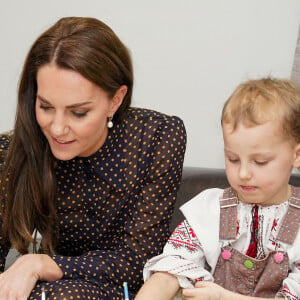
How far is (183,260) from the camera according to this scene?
1607 mm

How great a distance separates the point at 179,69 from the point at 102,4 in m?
0.44

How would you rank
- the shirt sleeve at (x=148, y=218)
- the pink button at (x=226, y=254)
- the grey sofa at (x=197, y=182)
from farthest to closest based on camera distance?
the grey sofa at (x=197, y=182)
the shirt sleeve at (x=148, y=218)
the pink button at (x=226, y=254)

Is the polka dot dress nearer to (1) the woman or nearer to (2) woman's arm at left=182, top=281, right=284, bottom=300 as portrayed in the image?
(1) the woman

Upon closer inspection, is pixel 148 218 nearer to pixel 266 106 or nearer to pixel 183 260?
pixel 183 260

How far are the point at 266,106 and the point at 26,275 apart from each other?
2.58 ft

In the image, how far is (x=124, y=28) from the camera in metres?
2.61

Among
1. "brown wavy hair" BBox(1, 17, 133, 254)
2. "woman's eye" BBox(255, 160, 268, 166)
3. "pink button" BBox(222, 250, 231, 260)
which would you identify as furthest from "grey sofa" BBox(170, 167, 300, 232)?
"woman's eye" BBox(255, 160, 268, 166)

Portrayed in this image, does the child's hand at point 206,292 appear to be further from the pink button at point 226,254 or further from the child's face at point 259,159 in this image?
the child's face at point 259,159


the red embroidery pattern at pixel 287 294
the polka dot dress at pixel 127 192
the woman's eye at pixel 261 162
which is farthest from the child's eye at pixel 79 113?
the red embroidery pattern at pixel 287 294

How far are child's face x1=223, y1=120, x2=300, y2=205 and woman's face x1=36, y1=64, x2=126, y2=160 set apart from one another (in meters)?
0.38

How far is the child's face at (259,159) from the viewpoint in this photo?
151cm

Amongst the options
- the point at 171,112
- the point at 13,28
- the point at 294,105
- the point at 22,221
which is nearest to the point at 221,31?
the point at 171,112

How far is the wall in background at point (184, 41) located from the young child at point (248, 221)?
1.03 meters

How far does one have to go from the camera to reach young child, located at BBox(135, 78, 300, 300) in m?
1.53
